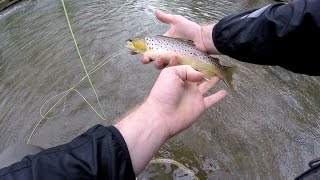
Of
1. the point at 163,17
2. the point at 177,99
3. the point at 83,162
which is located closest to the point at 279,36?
the point at 177,99

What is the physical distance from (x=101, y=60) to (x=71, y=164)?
4.33 meters

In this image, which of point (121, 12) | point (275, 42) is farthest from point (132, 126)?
point (121, 12)

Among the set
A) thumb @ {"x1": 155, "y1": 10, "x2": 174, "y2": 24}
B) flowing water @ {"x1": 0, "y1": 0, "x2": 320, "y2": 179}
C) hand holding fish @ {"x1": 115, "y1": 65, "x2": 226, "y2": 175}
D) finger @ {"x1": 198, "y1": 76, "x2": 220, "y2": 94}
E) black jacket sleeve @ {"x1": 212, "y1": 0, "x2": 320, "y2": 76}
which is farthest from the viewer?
flowing water @ {"x1": 0, "y1": 0, "x2": 320, "y2": 179}

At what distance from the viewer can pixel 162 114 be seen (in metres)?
2.22

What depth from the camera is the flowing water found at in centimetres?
390

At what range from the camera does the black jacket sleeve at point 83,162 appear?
5.41ft

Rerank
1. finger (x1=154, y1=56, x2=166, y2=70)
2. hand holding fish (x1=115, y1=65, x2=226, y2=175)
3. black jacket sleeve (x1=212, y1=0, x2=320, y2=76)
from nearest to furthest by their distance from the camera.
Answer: hand holding fish (x1=115, y1=65, x2=226, y2=175) < black jacket sleeve (x1=212, y1=0, x2=320, y2=76) < finger (x1=154, y1=56, x2=166, y2=70)

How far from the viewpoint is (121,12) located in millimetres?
7641

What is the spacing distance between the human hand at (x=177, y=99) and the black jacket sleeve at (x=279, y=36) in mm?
622

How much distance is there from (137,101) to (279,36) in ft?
8.55

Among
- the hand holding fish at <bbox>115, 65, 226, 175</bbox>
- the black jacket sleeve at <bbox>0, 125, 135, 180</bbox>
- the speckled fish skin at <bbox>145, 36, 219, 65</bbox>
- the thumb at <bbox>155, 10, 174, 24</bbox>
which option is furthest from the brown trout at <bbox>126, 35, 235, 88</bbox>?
the black jacket sleeve at <bbox>0, 125, 135, 180</bbox>

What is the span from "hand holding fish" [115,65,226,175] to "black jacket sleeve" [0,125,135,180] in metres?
0.17

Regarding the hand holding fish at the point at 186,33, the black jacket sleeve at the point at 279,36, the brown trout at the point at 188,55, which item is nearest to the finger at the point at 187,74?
the black jacket sleeve at the point at 279,36

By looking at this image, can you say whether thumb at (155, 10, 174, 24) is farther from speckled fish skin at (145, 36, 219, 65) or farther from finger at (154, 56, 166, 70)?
finger at (154, 56, 166, 70)
